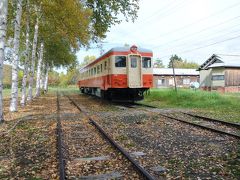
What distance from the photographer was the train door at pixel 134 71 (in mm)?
19766

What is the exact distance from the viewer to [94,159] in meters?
6.79

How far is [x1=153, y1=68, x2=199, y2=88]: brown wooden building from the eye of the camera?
2544 inches

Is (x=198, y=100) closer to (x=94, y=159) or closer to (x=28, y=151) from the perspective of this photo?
(x=28, y=151)

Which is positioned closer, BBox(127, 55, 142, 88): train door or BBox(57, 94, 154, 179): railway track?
BBox(57, 94, 154, 179): railway track

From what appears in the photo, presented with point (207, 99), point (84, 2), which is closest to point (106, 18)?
point (84, 2)

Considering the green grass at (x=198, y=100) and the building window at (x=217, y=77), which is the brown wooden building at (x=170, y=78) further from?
the green grass at (x=198, y=100)

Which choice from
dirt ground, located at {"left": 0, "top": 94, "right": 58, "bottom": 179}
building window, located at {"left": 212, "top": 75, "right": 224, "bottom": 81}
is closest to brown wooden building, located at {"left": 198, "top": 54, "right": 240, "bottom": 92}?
building window, located at {"left": 212, "top": 75, "right": 224, "bottom": 81}

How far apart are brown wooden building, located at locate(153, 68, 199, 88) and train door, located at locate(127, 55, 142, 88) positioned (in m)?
43.0

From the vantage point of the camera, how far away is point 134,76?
65.4ft

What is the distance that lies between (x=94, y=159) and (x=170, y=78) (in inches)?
2372

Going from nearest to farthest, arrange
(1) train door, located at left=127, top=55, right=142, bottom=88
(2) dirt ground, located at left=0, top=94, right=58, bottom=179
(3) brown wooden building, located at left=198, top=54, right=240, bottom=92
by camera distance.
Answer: (2) dirt ground, located at left=0, top=94, right=58, bottom=179 → (1) train door, located at left=127, top=55, right=142, bottom=88 → (3) brown wooden building, located at left=198, top=54, right=240, bottom=92

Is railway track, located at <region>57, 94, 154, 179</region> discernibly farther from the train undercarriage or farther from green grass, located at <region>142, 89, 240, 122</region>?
the train undercarriage

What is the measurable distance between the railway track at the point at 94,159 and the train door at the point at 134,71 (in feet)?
32.7

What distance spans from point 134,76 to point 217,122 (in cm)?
857
